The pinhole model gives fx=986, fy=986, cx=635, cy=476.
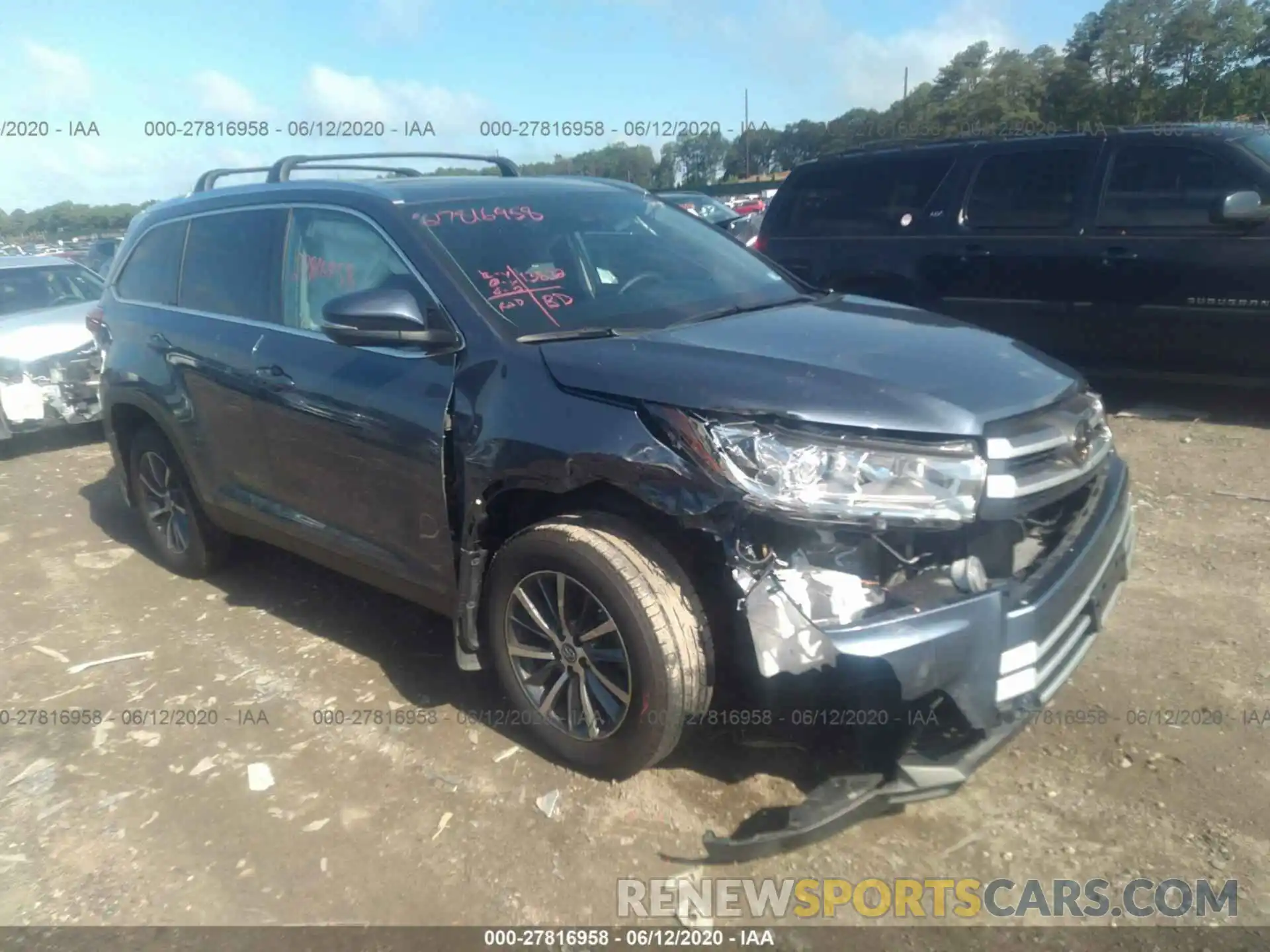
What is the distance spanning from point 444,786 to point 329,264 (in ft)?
6.57

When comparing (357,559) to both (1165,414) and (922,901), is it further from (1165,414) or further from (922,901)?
(1165,414)

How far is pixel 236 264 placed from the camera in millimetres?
4238

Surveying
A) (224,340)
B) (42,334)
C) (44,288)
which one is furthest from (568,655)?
(44,288)

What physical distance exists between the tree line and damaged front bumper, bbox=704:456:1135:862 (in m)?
10.2

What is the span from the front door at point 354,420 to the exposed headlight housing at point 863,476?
3.73 feet

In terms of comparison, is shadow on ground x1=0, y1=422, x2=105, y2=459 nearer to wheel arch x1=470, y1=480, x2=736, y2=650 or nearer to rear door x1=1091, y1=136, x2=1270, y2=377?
wheel arch x1=470, y1=480, x2=736, y2=650

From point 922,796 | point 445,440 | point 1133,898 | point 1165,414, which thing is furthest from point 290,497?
point 1165,414

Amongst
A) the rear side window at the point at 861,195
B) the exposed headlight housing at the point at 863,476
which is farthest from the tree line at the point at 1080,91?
the exposed headlight housing at the point at 863,476

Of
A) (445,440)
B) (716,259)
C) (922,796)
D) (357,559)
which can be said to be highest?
(716,259)

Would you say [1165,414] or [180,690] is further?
[1165,414]

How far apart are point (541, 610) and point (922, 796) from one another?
1233 mm

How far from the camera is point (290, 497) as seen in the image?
12.9 ft

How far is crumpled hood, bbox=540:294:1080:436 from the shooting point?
8.46 feet

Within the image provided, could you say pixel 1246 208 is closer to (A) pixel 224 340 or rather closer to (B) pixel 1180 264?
(B) pixel 1180 264
